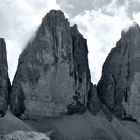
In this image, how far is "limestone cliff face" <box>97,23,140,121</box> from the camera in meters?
127

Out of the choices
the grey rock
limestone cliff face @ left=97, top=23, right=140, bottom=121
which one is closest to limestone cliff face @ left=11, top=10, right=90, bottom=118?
the grey rock

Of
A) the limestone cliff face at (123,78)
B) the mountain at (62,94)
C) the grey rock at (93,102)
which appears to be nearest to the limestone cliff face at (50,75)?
the mountain at (62,94)

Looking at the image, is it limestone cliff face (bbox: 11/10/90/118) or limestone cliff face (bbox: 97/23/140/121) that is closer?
limestone cliff face (bbox: 11/10/90/118)

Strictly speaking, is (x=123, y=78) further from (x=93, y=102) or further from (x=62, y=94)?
(x=62, y=94)

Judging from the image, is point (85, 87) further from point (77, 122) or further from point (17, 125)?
point (17, 125)

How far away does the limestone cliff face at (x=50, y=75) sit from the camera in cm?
11500

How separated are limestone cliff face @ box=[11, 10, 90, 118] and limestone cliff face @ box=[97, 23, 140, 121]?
8355 millimetres

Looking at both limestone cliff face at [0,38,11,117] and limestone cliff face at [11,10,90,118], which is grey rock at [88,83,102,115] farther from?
limestone cliff face at [0,38,11,117]

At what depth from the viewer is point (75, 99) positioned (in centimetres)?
11975

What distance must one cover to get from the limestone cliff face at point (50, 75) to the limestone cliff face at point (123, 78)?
836 cm

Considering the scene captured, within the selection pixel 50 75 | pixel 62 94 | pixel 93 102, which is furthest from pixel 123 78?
pixel 50 75

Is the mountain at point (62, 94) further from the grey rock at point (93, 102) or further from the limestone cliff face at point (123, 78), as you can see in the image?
the limestone cliff face at point (123, 78)

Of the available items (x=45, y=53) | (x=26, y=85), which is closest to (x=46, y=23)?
(x=45, y=53)

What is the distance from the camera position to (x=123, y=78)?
131500 mm
